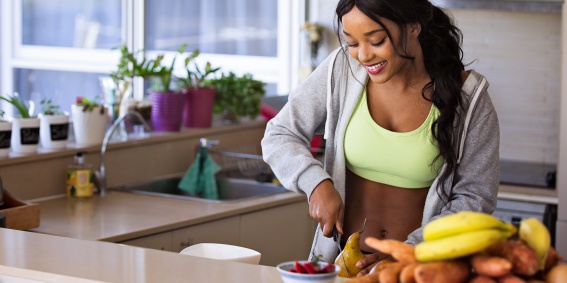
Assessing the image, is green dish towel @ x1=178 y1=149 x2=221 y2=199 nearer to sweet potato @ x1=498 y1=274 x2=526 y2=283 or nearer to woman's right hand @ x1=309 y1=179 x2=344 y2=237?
woman's right hand @ x1=309 y1=179 x2=344 y2=237

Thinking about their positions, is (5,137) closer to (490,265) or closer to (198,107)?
(198,107)

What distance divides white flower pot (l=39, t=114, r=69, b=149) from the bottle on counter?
0.32 feet

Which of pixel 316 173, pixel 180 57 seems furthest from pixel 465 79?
pixel 180 57

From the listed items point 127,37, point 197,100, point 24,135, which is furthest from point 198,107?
point 127,37

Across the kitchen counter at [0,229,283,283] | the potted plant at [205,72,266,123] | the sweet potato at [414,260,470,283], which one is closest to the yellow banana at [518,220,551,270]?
the sweet potato at [414,260,470,283]

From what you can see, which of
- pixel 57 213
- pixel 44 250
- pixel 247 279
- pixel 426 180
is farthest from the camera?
pixel 57 213

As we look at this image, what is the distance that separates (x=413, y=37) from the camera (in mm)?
2287

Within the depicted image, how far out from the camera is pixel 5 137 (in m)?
3.53

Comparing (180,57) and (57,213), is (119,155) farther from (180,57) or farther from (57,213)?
(180,57)

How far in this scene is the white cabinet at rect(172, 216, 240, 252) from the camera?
3.43 metres

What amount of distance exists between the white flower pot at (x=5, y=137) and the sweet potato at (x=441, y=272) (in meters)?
2.41

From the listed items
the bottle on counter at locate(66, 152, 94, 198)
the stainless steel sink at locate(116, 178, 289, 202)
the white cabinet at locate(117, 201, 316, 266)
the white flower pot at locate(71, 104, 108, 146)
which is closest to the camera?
the white cabinet at locate(117, 201, 316, 266)

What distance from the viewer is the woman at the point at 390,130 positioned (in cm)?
221

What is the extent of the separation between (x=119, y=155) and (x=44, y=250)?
1813 mm
